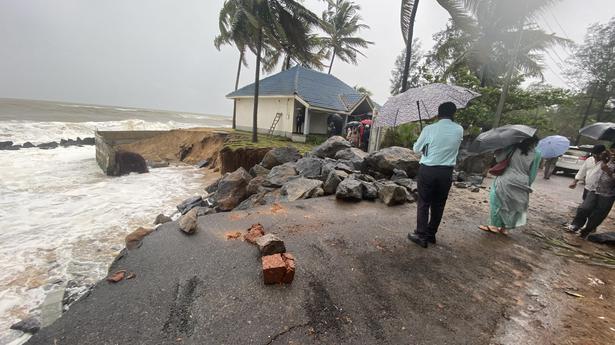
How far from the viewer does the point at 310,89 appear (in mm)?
17203

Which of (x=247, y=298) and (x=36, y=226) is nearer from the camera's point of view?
(x=247, y=298)

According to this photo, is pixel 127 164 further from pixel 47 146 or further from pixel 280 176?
pixel 47 146

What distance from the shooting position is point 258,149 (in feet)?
37.4

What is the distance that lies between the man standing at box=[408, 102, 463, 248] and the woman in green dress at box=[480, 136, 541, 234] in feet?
4.30

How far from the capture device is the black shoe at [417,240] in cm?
350

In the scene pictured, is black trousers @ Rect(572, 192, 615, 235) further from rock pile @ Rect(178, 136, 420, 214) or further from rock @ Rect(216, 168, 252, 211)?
rock @ Rect(216, 168, 252, 211)

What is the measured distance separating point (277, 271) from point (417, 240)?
2070 mm

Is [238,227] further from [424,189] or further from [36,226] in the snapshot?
[36,226]

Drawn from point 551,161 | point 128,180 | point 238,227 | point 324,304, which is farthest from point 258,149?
point 551,161

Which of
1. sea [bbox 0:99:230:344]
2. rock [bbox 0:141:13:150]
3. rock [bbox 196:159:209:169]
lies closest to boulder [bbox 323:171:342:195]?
sea [bbox 0:99:230:344]

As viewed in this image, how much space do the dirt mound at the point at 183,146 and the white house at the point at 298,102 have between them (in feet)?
11.4

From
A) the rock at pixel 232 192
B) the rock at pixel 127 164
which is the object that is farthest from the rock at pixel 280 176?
the rock at pixel 127 164

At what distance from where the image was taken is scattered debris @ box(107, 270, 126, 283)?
259 cm

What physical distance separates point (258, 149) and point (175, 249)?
844cm
